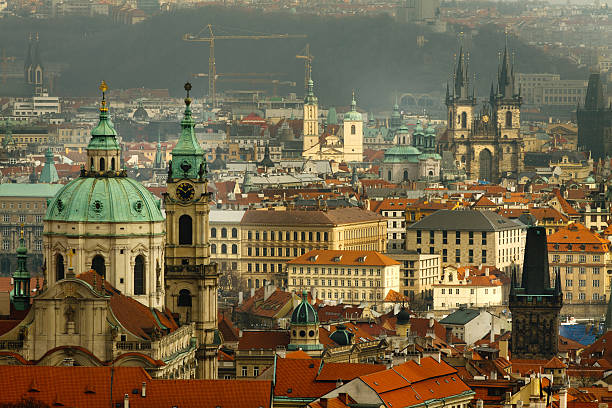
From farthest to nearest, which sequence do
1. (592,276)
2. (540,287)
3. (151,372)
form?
(592,276)
(540,287)
(151,372)

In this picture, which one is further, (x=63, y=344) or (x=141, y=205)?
(x=141, y=205)

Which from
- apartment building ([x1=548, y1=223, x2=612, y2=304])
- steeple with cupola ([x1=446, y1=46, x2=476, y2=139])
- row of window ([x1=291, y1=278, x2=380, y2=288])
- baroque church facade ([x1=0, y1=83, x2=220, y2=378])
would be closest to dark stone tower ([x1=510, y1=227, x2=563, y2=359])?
baroque church facade ([x1=0, y1=83, x2=220, y2=378])

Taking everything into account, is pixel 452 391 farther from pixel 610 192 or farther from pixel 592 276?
pixel 610 192

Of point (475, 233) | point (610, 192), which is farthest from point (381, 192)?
point (475, 233)

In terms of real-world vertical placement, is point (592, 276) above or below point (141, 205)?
below

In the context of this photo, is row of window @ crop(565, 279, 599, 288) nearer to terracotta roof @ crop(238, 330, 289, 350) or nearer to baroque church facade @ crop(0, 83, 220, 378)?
terracotta roof @ crop(238, 330, 289, 350)

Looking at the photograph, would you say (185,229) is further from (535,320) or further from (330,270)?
(330,270)
